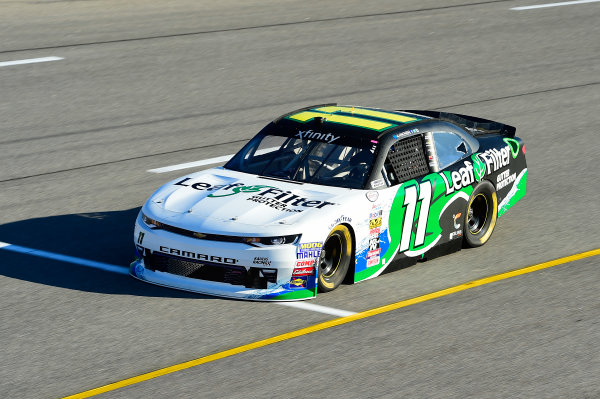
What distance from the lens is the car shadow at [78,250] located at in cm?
991

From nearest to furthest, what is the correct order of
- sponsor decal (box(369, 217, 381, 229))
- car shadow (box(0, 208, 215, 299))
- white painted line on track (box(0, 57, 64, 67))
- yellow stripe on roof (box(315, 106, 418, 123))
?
1. car shadow (box(0, 208, 215, 299))
2. sponsor decal (box(369, 217, 381, 229))
3. yellow stripe on roof (box(315, 106, 418, 123))
4. white painted line on track (box(0, 57, 64, 67))

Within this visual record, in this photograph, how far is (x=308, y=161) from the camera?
1054cm

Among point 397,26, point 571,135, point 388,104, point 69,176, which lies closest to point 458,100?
point 388,104

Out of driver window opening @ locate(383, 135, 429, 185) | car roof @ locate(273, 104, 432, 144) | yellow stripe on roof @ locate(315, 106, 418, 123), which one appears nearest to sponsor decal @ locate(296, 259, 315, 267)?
driver window opening @ locate(383, 135, 429, 185)

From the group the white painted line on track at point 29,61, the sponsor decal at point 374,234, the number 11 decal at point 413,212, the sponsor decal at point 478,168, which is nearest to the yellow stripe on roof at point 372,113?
the sponsor decal at point 478,168

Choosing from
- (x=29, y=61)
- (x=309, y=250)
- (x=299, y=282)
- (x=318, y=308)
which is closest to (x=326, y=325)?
(x=318, y=308)

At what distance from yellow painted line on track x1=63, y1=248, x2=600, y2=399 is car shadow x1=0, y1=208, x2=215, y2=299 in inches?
45.0

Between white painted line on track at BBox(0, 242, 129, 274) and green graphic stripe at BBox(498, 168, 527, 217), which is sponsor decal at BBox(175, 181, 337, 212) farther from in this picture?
green graphic stripe at BBox(498, 168, 527, 217)

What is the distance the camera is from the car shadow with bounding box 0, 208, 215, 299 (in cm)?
991

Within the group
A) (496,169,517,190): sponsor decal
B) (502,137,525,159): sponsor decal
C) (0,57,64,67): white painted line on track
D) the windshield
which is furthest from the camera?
(0,57,64,67): white painted line on track

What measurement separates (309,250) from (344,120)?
202 centimetres

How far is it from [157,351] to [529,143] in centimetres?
885

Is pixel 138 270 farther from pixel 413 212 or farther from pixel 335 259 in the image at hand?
pixel 413 212

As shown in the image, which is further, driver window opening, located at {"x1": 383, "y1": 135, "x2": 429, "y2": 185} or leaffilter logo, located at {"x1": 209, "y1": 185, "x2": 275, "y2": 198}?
driver window opening, located at {"x1": 383, "y1": 135, "x2": 429, "y2": 185}
